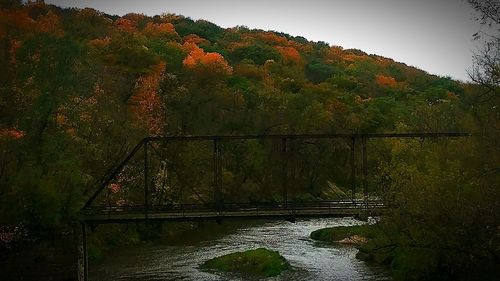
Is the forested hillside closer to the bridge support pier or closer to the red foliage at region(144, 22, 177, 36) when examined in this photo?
the bridge support pier

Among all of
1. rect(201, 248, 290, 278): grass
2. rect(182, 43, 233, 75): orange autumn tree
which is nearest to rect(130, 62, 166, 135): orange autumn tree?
rect(201, 248, 290, 278): grass

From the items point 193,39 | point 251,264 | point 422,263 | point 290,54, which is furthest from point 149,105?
point 290,54

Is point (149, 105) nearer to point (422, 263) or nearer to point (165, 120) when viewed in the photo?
point (165, 120)

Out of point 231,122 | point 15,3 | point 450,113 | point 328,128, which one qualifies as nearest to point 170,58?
point 231,122

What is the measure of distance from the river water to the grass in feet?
2.03

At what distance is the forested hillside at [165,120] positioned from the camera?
2230 cm

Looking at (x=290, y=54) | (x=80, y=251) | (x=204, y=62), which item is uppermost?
(x=290, y=54)

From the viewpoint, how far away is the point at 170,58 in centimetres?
6506

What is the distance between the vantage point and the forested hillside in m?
22.3

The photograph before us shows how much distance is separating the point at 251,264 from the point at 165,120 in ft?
67.8

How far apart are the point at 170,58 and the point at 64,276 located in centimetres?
4282

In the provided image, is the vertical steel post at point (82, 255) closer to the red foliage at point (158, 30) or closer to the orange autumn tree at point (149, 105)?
the orange autumn tree at point (149, 105)

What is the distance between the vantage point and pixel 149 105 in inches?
1818

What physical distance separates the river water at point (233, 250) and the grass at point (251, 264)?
24.3 inches
